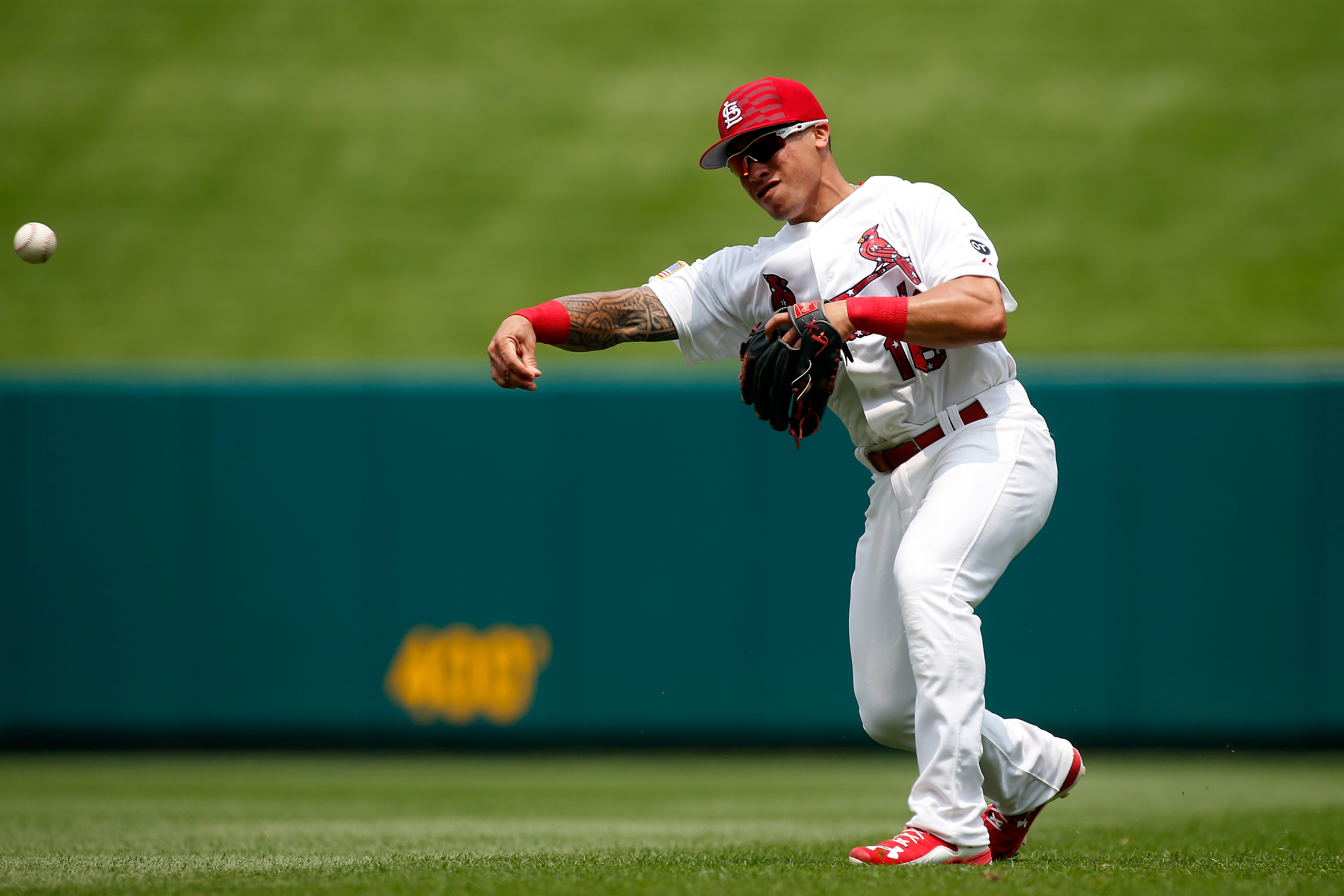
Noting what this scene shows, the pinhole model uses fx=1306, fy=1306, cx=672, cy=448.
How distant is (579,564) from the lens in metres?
7.52

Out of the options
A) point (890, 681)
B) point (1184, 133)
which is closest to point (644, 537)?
point (890, 681)

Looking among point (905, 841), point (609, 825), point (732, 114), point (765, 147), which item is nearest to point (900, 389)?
point (765, 147)

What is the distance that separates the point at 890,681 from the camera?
11.2 feet

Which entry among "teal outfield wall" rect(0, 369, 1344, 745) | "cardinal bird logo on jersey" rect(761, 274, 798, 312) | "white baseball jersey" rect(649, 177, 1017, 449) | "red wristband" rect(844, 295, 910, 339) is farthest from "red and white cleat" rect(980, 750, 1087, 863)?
"teal outfield wall" rect(0, 369, 1344, 745)

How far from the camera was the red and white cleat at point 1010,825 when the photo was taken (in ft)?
11.4

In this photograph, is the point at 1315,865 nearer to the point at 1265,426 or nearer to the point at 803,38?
the point at 1265,426

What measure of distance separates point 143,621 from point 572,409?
108 inches

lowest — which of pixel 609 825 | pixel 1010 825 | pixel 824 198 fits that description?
pixel 609 825

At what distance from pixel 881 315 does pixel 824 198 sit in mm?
632

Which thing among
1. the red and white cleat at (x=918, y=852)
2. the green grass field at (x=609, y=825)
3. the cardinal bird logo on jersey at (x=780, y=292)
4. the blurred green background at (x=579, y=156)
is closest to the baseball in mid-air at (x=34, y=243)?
the green grass field at (x=609, y=825)

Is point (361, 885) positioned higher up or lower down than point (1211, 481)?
Result: lower down

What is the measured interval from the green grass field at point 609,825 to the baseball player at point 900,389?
0.24 meters

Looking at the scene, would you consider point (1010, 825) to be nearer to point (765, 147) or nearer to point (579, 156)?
point (765, 147)

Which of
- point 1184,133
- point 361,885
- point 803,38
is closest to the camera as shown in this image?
point 361,885
